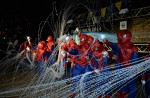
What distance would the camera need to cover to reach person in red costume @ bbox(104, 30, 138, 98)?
492cm

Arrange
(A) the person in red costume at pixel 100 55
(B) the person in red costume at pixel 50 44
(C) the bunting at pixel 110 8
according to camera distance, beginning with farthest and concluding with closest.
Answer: (C) the bunting at pixel 110 8, (B) the person in red costume at pixel 50 44, (A) the person in red costume at pixel 100 55

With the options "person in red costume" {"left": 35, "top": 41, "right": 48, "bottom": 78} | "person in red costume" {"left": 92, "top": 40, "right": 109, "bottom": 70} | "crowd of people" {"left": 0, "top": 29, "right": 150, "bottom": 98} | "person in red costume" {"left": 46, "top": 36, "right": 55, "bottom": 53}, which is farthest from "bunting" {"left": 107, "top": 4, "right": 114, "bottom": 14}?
"person in red costume" {"left": 92, "top": 40, "right": 109, "bottom": 70}

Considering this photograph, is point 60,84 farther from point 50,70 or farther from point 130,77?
point 130,77

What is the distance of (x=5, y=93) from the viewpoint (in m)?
6.97

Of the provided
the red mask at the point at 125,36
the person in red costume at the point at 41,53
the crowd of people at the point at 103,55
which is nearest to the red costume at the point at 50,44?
the person in red costume at the point at 41,53

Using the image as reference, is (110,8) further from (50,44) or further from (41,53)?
(41,53)

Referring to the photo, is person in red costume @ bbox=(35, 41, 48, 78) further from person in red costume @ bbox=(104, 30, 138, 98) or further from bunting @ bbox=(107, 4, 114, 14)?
person in red costume @ bbox=(104, 30, 138, 98)

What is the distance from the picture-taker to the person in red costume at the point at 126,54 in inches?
194

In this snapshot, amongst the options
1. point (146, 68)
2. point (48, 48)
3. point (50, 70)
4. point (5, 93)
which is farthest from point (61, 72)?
point (146, 68)

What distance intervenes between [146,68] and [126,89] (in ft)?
2.54

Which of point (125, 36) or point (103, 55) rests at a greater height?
point (125, 36)

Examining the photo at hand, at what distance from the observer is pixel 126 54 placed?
16.6 feet

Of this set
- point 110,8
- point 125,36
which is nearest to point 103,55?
point 125,36

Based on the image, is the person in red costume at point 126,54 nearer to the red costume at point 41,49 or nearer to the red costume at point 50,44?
the red costume at point 50,44
